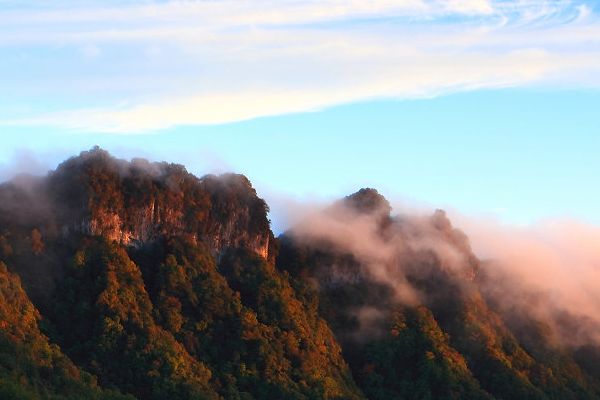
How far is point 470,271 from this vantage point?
614ft

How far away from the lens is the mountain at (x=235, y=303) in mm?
142125

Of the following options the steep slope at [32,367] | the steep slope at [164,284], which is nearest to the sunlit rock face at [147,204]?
the steep slope at [164,284]

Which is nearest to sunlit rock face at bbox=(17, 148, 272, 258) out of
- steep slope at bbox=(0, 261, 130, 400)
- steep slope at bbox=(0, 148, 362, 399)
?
steep slope at bbox=(0, 148, 362, 399)

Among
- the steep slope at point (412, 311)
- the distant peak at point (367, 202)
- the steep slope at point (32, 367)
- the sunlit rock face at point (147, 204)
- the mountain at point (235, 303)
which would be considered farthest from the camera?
the distant peak at point (367, 202)

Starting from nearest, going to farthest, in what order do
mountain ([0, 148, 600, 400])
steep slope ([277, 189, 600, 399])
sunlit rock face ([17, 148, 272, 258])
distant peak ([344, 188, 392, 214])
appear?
mountain ([0, 148, 600, 400]) → sunlit rock face ([17, 148, 272, 258]) → steep slope ([277, 189, 600, 399]) → distant peak ([344, 188, 392, 214])

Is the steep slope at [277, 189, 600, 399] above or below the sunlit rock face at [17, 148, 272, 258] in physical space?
below

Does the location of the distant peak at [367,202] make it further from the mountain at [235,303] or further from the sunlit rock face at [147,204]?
the sunlit rock face at [147,204]

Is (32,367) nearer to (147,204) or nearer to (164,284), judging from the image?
(164,284)

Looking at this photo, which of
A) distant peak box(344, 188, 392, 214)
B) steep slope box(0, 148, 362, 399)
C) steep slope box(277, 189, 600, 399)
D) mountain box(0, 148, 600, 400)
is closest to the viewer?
mountain box(0, 148, 600, 400)

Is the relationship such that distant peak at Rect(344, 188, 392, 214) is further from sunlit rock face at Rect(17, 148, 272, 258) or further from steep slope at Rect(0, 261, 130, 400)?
steep slope at Rect(0, 261, 130, 400)

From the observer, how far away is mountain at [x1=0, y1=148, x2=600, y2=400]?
142 metres

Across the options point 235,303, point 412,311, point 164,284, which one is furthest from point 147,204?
point 412,311

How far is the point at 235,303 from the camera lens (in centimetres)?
15762

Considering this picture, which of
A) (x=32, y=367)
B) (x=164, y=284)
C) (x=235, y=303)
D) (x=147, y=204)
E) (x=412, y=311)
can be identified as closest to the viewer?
(x=32, y=367)
